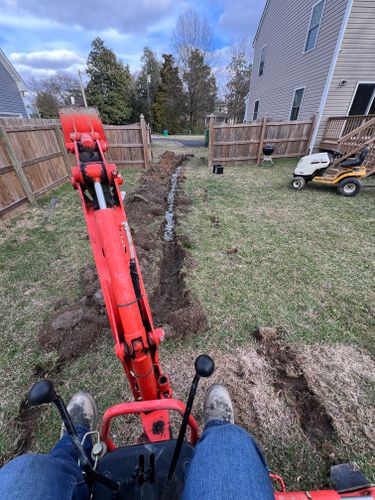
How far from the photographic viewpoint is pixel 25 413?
6.24 ft

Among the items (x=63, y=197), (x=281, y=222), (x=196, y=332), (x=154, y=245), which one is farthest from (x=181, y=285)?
(x=63, y=197)

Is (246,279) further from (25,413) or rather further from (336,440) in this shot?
(25,413)

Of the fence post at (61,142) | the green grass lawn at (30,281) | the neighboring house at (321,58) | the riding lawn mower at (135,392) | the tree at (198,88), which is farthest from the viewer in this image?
the tree at (198,88)

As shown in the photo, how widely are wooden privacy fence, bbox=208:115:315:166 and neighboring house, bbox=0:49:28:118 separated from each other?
1158cm

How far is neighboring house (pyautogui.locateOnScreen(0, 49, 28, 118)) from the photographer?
40.8 ft

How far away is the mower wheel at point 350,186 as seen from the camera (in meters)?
5.79

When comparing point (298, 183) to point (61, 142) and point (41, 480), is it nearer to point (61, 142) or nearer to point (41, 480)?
point (61, 142)

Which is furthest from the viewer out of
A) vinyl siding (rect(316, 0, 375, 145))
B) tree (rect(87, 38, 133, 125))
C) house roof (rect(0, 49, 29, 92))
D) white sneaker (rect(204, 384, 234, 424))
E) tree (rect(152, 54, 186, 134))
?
tree (rect(152, 54, 186, 134))

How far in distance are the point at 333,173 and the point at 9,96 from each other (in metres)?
17.0

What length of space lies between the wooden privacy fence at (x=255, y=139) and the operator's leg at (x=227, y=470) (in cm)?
958

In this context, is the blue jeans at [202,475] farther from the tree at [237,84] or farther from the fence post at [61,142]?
the tree at [237,84]

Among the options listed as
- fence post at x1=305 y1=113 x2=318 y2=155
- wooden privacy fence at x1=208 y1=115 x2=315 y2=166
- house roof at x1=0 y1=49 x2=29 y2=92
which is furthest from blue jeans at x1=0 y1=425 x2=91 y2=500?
house roof at x1=0 y1=49 x2=29 y2=92

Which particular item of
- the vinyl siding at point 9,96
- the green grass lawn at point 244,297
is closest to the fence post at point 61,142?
the green grass lawn at point 244,297

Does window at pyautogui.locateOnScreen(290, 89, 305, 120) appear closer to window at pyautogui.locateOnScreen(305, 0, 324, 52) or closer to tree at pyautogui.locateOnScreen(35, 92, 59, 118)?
window at pyautogui.locateOnScreen(305, 0, 324, 52)
